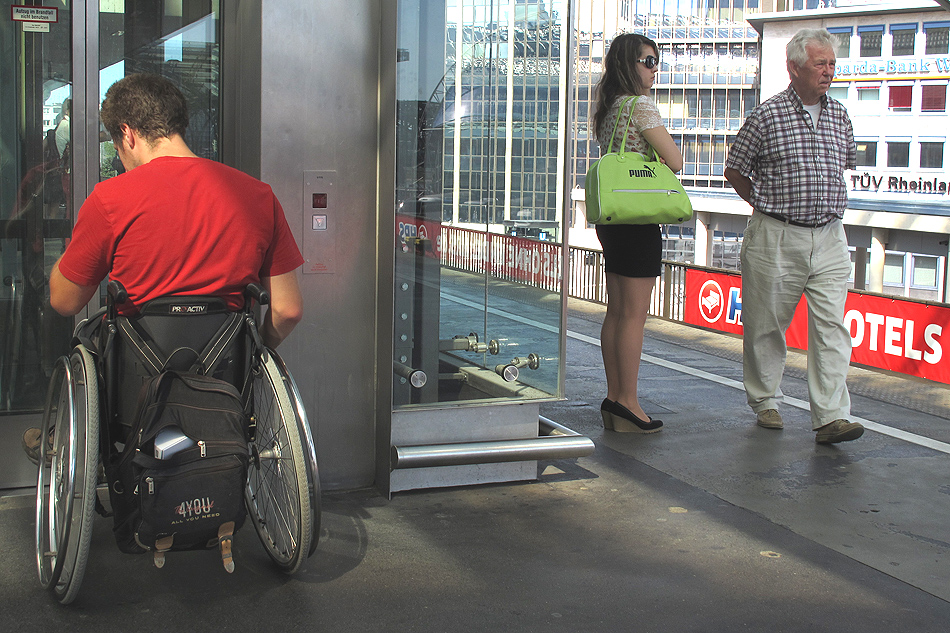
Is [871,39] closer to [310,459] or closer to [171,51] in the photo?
[171,51]

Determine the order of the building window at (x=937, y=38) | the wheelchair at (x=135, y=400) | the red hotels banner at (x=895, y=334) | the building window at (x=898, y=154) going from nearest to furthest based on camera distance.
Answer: the wheelchair at (x=135, y=400) < the red hotels banner at (x=895, y=334) < the building window at (x=898, y=154) < the building window at (x=937, y=38)

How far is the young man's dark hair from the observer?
2.99 m

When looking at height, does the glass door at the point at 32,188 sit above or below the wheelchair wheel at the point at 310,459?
above

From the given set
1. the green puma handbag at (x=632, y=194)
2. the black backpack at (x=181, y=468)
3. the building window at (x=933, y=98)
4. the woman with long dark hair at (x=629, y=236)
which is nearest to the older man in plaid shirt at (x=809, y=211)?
the woman with long dark hair at (x=629, y=236)

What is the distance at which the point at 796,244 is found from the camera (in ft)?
17.8

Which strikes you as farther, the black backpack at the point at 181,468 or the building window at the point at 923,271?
the building window at the point at 923,271

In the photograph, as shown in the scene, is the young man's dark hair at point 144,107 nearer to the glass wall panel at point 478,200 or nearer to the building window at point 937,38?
the glass wall panel at point 478,200

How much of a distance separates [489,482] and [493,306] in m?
0.78

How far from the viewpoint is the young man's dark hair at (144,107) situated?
299 centimetres

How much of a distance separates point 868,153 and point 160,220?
103 meters

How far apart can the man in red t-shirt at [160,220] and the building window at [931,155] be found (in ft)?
320

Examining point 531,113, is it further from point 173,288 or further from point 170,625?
point 170,625

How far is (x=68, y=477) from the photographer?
2744mm

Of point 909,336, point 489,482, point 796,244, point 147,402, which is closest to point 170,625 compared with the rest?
point 147,402
